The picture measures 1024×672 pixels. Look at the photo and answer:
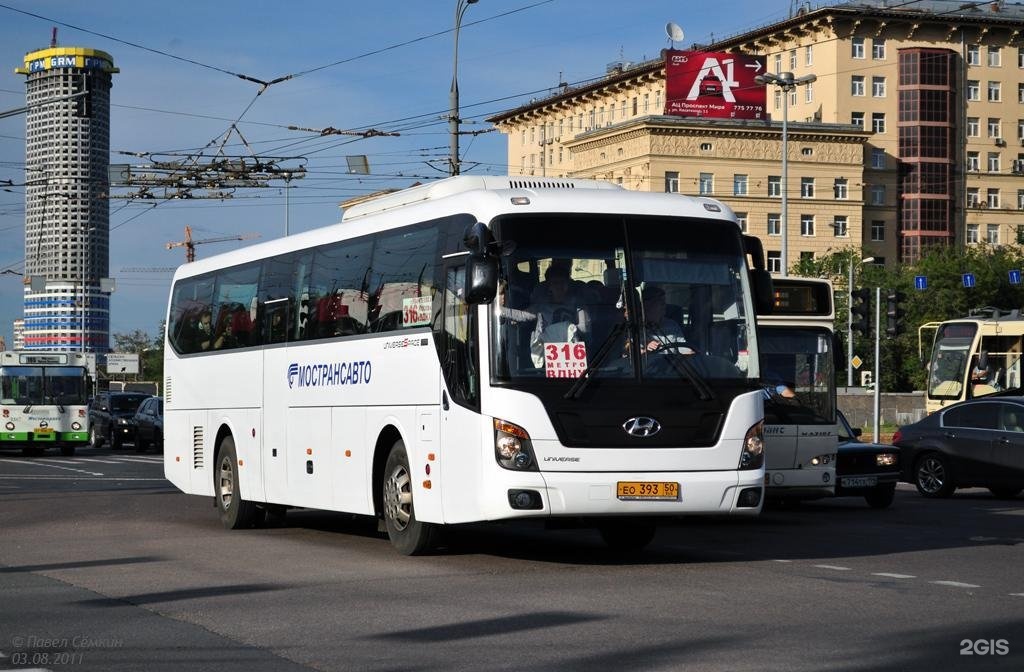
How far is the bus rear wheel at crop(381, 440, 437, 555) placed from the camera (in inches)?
589

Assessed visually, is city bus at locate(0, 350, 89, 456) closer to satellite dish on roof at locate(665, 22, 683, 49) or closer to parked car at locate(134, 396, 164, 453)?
parked car at locate(134, 396, 164, 453)

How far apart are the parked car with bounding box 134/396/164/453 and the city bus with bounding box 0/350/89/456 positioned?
295 cm

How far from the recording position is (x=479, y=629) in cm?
1028

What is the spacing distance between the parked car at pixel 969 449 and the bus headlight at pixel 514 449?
43.1 feet

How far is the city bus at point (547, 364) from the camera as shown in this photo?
1355 cm

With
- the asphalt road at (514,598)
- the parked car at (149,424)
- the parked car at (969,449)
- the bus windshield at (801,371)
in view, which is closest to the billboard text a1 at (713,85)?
the parked car at (149,424)

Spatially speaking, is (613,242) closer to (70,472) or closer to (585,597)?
(585,597)

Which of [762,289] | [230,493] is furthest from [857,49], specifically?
[762,289]

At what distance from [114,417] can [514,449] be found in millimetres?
41697

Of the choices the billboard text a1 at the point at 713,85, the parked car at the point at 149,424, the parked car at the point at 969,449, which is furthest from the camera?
the billboard text a1 at the point at 713,85

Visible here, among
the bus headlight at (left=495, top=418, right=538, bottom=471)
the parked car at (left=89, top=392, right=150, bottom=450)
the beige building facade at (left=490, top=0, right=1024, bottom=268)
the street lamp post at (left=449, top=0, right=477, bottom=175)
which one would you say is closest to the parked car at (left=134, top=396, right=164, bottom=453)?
the parked car at (left=89, top=392, right=150, bottom=450)

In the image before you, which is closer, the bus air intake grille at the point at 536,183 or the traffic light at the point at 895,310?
the bus air intake grille at the point at 536,183

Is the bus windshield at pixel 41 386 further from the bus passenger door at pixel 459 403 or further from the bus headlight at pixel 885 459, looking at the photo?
the bus passenger door at pixel 459 403

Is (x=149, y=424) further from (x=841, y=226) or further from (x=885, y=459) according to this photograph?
(x=841, y=226)
